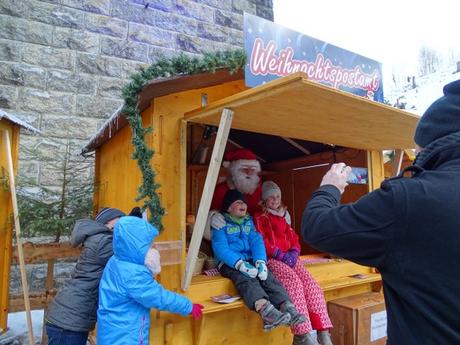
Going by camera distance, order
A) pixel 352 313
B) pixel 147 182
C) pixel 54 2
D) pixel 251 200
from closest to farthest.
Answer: pixel 147 182 < pixel 352 313 < pixel 251 200 < pixel 54 2

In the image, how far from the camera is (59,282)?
5.77 m

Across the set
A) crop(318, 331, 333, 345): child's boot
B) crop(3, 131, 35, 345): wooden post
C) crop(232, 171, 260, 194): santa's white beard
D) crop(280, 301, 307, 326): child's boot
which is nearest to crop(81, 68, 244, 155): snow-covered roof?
crop(3, 131, 35, 345): wooden post

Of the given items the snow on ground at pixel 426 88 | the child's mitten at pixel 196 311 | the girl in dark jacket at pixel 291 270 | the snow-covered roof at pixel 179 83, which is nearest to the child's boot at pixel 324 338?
the girl in dark jacket at pixel 291 270

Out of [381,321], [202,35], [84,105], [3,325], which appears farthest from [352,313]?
[202,35]

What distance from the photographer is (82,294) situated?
274cm

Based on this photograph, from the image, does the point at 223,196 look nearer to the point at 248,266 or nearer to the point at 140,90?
the point at 248,266

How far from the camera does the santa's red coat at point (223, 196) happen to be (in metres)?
3.96

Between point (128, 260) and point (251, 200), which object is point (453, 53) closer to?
point (251, 200)

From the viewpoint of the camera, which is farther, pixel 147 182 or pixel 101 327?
pixel 147 182

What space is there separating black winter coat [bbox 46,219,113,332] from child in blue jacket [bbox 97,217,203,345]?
0.28 m

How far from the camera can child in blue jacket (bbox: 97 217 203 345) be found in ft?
7.99

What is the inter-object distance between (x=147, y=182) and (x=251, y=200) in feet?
6.51

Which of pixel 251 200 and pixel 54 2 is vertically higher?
pixel 54 2

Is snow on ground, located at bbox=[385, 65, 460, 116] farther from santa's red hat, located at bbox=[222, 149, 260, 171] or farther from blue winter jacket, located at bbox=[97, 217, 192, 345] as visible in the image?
blue winter jacket, located at bbox=[97, 217, 192, 345]
